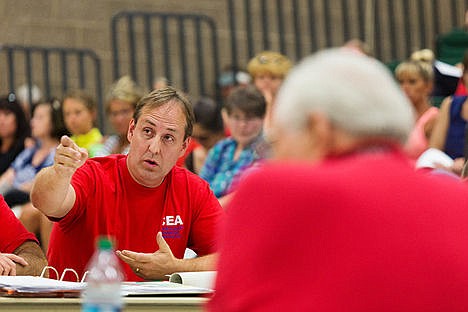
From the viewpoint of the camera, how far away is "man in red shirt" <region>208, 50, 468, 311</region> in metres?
2.27

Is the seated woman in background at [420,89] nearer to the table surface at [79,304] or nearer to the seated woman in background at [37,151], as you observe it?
the seated woman in background at [37,151]

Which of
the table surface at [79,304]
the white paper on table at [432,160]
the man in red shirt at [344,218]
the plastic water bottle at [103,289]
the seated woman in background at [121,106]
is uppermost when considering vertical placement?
the man in red shirt at [344,218]

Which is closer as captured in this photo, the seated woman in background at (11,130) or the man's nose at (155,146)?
the man's nose at (155,146)

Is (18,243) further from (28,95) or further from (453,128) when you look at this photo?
(28,95)

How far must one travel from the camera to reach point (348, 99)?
2.28 metres

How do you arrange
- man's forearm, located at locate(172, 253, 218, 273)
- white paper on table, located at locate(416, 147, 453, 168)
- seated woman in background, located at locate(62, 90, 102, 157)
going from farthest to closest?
seated woman in background, located at locate(62, 90, 102, 157) → white paper on table, located at locate(416, 147, 453, 168) → man's forearm, located at locate(172, 253, 218, 273)

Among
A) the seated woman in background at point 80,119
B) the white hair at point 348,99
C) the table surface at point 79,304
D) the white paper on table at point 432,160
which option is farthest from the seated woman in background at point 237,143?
the white hair at point 348,99

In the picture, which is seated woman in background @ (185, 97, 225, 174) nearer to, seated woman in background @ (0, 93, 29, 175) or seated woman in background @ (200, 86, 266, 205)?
seated woman in background @ (200, 86, 266, 205)

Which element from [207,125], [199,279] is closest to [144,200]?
[199,279]

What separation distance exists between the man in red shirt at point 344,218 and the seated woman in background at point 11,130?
22.0 feet

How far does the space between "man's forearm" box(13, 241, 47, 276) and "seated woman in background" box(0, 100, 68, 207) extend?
3.40 m

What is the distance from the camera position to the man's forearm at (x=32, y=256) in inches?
179

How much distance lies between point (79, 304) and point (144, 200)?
5.02 feet

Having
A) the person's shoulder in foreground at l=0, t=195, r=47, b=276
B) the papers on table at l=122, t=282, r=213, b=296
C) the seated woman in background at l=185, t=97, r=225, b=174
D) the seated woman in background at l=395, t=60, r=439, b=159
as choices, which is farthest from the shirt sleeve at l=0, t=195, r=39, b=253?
the seated woman in background at l=395, t=60, r=439, b=159
